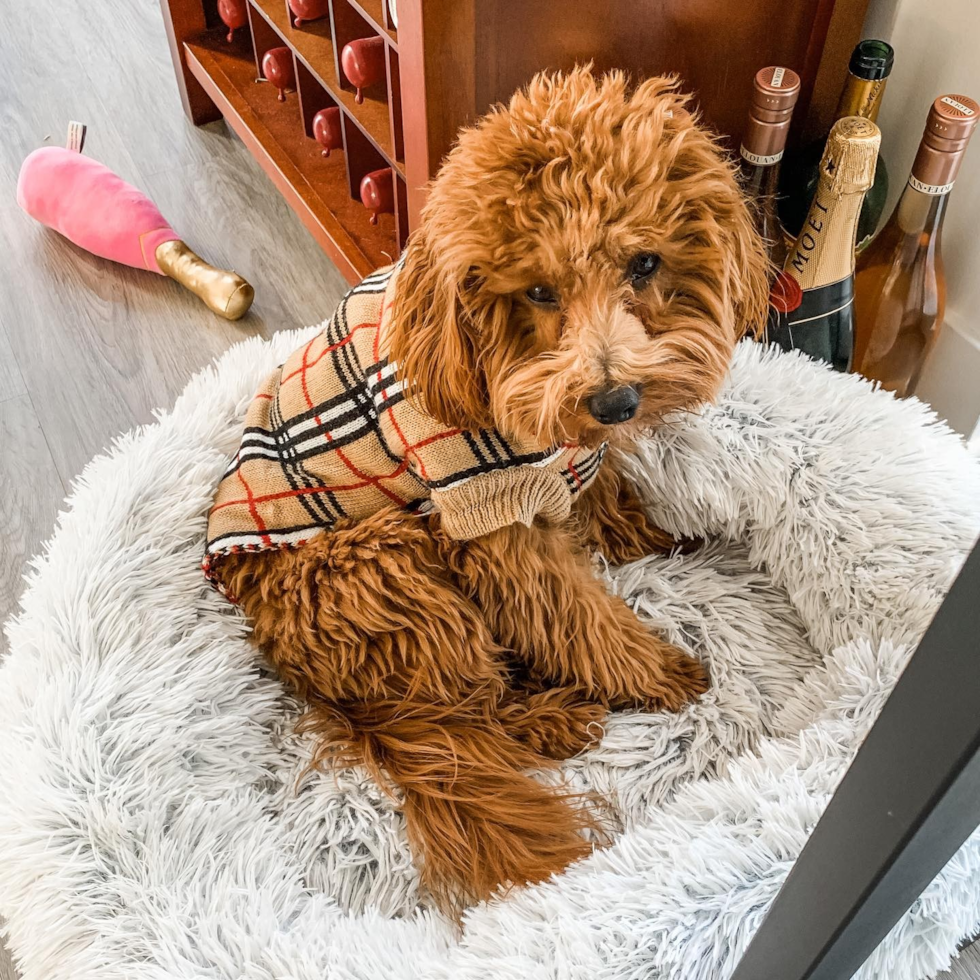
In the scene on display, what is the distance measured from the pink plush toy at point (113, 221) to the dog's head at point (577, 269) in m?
0.91

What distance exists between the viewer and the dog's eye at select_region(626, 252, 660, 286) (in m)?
0.76

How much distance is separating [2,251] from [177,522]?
103 cm

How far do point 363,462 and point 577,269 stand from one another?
0.31 meters

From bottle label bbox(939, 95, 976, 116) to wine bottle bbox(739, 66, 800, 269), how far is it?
6.1 inches

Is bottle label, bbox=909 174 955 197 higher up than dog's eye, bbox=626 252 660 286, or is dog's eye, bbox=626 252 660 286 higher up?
dog's eye, bbox=626 252 660 286

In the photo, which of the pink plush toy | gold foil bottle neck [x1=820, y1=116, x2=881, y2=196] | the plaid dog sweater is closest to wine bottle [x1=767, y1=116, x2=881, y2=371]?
gold foil bottle neck [x1=820, y1=116, x2=881, y2=196]

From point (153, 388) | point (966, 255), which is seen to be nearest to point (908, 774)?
point (966, 255)

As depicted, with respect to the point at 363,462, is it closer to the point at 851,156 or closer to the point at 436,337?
the point at 436,337

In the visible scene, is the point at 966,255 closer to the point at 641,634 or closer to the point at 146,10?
the point at 641,634

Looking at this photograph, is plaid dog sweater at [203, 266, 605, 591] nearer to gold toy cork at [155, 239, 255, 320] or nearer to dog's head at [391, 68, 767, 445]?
dog's head at [391, 68, 767, 445]

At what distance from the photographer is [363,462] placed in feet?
3.07

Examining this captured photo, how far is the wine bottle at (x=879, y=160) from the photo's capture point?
108cm

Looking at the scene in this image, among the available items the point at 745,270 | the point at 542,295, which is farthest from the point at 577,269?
the point at 745,270

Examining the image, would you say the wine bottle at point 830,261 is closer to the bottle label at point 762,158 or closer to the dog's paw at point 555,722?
the bottle label at point 762,158
